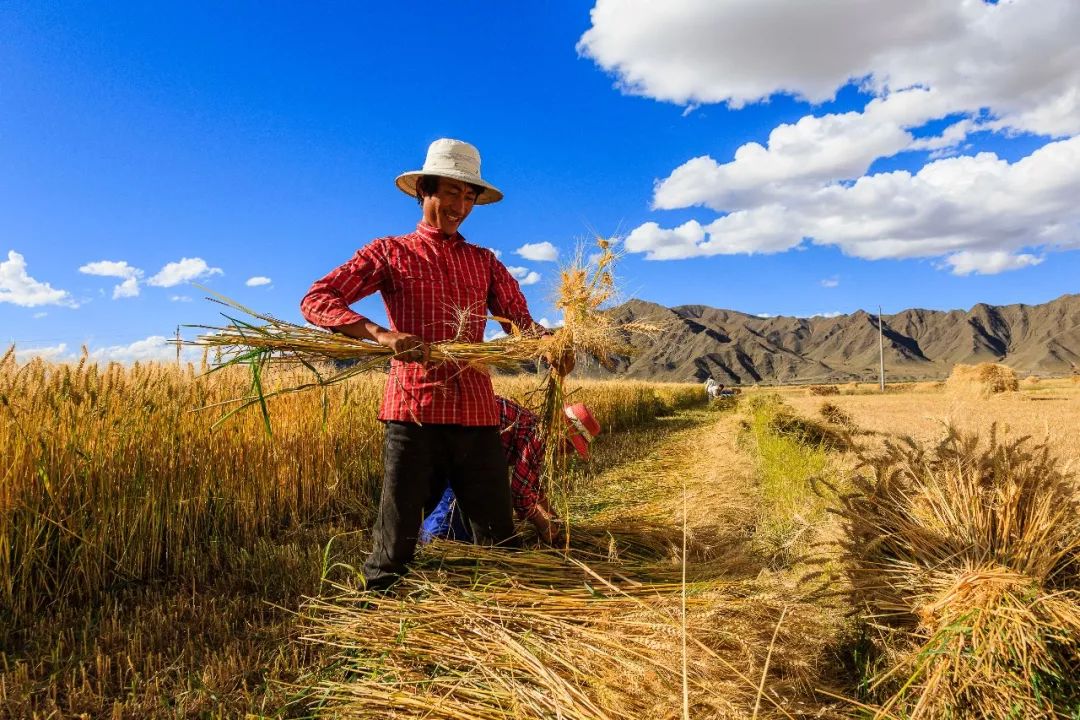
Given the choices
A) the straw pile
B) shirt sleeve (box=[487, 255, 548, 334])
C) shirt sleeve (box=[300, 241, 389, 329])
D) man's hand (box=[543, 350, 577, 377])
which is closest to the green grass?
the straw pile

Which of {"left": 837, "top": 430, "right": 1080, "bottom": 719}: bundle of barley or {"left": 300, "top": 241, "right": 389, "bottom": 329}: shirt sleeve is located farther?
{"left": 300, "top": 241, "right": 389, "bottom": 329}: shirt sleeve

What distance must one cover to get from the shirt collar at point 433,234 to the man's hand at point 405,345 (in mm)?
553

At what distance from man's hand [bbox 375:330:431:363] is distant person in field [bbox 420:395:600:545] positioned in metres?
1.02

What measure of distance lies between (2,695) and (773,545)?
3.38 meters

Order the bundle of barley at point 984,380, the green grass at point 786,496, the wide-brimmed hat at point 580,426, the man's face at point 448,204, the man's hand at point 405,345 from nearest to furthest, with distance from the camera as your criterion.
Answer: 1. the man's hand at point 405,345
2. the man's face at point 448,204
3. the green grass at point 786,496
4. the wide-brimmed hat at point 580,426
5. the bundle of barley at point 984,380

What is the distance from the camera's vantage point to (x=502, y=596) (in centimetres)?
243

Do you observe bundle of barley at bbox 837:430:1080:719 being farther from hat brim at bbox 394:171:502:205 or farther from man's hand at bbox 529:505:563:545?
hat brim at bbox 394:171:502:205

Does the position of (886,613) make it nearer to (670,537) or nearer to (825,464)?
(670,537)

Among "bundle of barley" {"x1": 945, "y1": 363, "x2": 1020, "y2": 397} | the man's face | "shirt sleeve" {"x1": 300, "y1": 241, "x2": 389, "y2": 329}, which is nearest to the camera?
"shirt sleeve" {"x1": 300, "y1": 241, "x2": 389, "y2": 329}

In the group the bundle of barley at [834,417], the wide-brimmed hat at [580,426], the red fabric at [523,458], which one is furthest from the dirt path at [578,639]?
the bundle of barley at [834,417]

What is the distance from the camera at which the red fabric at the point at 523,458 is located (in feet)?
10.8

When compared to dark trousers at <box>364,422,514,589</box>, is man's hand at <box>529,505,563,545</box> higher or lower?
lower

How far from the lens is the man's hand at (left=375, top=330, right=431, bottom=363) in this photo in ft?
7.02

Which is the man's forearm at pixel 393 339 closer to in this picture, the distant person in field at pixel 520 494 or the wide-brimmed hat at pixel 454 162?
the wide-brimmed hat at pixel 454 162
